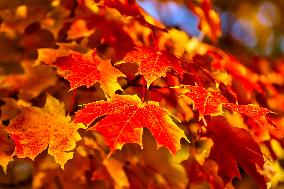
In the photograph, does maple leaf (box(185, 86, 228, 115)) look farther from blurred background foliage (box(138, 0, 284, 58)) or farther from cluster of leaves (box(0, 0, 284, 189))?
blurred background foliage (box(138, 0, 284, 58))

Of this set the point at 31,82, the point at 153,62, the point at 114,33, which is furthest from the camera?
the point at 31,82

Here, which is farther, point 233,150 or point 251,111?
point 233,150

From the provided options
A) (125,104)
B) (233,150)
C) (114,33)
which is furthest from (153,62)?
(114,33)

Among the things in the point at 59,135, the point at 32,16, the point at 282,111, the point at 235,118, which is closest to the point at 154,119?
the point at 59,135

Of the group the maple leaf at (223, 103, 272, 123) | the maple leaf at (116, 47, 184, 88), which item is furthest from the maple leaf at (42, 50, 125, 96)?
the maple leaf at (223, 103, 272, 123)

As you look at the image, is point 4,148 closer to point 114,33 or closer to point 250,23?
point 114,33

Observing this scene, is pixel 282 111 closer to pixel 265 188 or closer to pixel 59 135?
pixel 265 188

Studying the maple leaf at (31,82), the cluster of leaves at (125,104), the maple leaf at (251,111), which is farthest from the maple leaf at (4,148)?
the maple leaf at (251,111)
